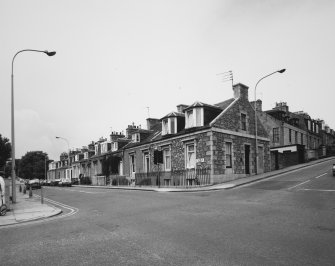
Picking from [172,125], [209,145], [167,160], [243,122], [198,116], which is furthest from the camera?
[167,160]

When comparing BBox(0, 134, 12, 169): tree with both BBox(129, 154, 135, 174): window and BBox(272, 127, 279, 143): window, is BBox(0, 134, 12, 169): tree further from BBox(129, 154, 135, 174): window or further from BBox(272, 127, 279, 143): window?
BBox(272, 127, 279, 143): window

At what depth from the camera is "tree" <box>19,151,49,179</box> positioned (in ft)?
324

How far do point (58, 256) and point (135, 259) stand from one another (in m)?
1.64

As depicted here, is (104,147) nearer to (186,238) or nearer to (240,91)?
(240,91)

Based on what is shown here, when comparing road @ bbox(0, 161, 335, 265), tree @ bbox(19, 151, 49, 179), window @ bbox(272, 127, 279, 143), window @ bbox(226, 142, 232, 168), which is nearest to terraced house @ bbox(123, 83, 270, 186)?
window @ bbox(226, 142, 232, 168)

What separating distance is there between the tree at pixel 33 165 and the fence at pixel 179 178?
77.5 meters

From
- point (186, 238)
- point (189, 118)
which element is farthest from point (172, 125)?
point (186, 238)

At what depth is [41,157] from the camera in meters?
105

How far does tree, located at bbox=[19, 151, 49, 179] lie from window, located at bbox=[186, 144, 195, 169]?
84.9 metres

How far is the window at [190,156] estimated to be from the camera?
2619cm

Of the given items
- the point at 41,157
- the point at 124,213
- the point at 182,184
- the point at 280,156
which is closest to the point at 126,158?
the point at 182,184

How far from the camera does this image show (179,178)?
26312mm

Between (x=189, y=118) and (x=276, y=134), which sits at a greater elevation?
(x=189, y=118)

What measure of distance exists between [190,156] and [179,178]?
89.6 inches
